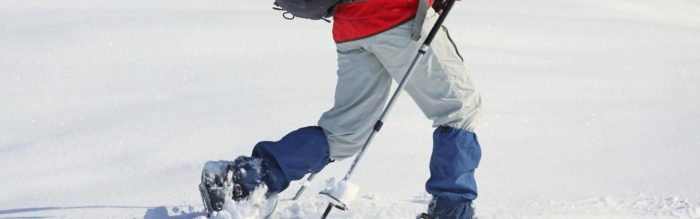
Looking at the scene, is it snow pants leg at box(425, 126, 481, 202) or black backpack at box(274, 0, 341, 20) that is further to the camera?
snow pants leg at box(425, 126, 481, 202)

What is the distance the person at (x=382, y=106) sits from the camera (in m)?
2.65

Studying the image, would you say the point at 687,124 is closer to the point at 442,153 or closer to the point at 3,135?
the point at 442,153

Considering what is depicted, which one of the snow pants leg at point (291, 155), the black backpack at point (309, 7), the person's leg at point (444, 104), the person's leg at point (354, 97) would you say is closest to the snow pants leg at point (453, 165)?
the person's leg at point (444, 104)

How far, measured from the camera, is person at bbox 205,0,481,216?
8.70ft

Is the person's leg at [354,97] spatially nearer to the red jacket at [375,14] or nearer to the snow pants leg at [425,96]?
the snow pants leg at [425,96]

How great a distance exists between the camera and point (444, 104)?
2.69 m

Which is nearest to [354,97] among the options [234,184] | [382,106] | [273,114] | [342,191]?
[382,106]

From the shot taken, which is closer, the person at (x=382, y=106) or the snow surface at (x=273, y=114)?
the person at (x=382, y=106)

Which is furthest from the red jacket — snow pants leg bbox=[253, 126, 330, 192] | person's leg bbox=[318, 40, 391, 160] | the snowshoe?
the snowshoe

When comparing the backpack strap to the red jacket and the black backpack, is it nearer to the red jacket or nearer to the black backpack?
the red jacket

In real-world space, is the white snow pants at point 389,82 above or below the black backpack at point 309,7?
below

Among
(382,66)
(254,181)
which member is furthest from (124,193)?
(382,66)

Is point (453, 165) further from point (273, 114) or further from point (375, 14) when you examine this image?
point (273, 114)

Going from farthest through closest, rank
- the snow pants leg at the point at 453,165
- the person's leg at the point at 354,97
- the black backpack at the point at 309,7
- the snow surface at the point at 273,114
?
the snow surface at the point at 273,114 → the person's leg at the point at 354,97 → the snow pants leg at the point at 453,165 → the black backpack at the point at 309,7
